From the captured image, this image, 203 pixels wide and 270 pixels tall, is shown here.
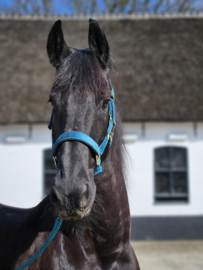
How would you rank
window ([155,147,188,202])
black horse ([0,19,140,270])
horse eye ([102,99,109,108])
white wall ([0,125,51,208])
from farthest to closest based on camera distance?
window ([155,147,188,202]) < white wall ([0,125,51,208]) < horse eye ([102,99,109,108]) < black horse ([0,19,140,270])

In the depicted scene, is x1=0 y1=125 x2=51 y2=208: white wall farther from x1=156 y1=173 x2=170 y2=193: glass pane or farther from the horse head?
the horse head

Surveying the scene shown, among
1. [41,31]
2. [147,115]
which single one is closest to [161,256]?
[147,115]

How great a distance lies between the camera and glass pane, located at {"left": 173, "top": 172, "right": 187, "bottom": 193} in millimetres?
7543

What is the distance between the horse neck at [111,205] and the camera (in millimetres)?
1761

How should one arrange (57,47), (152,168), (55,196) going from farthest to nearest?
(152,168) < (57,47) < (55,196)

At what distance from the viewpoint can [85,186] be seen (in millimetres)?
1417

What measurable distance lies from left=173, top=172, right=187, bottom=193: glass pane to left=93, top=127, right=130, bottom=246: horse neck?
5.94m

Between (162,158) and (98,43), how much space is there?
20.0ft

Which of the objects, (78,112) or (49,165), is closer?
(78,112)

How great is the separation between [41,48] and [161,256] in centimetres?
678

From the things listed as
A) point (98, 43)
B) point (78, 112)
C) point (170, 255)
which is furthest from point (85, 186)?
point (170, 255)

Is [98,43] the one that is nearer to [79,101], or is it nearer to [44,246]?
[79,101]

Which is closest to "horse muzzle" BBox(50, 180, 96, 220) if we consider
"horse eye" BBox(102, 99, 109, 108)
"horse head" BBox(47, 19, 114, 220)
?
"horse head" BBox(47, 19, 114, 220)

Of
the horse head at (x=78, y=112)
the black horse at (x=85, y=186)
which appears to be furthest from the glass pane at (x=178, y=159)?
the horse head at (x=78, y=112)
